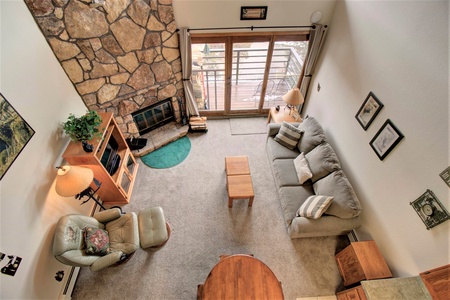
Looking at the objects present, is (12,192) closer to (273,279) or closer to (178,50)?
(273,279)

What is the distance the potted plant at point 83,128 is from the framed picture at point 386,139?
3612 millimetres

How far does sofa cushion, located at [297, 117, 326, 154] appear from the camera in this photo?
3637 mm

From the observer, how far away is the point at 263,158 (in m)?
4.29

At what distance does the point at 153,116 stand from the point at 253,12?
2.65 m

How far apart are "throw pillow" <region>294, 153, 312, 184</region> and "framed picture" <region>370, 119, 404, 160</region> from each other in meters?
0.95

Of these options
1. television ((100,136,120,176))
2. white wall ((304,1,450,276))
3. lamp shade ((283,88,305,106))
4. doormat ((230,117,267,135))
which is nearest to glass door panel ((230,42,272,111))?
doormat ((230,117,267,135))

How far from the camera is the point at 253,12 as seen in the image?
3.57 meters

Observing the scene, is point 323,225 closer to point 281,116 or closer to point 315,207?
point 315,207

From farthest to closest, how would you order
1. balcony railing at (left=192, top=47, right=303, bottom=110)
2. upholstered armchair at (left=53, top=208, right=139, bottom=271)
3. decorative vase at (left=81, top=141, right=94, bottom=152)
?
balcony railing at (left=192, top=47, right=303, bottom=110) → decorative vase at (left=81, top=141, right=94, bottom=152) → upholstered armchair at (left=53, top=208, right=139, bottom=271)

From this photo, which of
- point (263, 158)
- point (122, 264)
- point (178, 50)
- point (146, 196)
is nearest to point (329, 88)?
point (263, 158)

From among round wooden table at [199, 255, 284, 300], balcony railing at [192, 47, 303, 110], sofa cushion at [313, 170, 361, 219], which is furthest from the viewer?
balcony railing at [192, 47, 303, 110]

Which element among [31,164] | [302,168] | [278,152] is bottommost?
[278,152]

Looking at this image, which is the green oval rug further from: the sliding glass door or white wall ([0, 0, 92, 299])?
white wall ([0, 0, 92, 299])

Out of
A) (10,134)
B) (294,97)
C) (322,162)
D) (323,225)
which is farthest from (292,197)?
(10,134)
